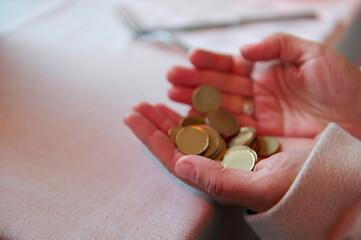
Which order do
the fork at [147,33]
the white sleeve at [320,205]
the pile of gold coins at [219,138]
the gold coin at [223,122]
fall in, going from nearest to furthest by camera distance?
the white sleeve at [320,205] < the pile of gold coins at [219,138] < the gold coin at [223,122] < the fork at [147,33]

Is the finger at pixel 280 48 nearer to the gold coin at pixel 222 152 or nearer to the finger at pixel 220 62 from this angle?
the finger at pixel 220 62

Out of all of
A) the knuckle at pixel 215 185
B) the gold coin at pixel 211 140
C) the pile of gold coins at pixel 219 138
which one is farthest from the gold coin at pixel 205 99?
the knuckle at pixel 215 185

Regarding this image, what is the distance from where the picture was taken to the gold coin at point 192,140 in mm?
670

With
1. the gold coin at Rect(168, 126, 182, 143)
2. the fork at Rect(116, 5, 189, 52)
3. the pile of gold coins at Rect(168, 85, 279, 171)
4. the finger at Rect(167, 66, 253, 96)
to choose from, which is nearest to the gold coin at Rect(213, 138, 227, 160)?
the pile of gold coins at Rect(168, 85, 279, 171)

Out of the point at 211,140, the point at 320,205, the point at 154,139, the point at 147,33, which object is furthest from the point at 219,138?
the point at 147,33

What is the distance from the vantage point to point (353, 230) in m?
0.51

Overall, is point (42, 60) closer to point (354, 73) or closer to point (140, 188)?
point (140, 188)

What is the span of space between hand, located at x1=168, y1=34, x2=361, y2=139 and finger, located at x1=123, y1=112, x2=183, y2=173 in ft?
0.60

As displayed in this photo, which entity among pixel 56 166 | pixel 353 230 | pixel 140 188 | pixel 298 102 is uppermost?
pixel 56 166

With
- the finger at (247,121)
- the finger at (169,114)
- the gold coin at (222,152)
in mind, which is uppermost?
the finger at (169,114)

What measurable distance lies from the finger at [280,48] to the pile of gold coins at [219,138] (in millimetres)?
172

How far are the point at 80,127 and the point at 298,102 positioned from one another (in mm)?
607

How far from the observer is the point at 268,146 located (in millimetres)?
709

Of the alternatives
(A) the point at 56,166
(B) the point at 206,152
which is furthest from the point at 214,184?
(A) the point at 56,166
